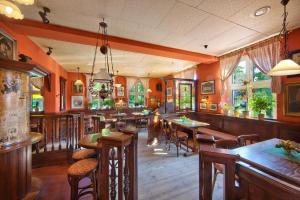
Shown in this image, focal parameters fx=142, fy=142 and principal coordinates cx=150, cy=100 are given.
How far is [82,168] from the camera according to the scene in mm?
1718

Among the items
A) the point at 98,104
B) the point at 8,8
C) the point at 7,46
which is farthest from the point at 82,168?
the point at 98,104

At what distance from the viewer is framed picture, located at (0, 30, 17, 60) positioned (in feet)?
8.06

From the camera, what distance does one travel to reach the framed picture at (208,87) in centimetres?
512

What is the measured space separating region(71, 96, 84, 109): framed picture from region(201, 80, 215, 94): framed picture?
20.0 feet

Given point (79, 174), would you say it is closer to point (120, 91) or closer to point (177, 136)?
point (177, 136)

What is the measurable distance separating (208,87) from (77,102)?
6436 mm

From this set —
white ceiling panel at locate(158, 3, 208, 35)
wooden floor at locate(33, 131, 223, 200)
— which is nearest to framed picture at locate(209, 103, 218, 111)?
wooden floor at locate(33, 131, 223, 200)

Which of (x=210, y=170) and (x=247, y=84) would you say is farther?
(x=247, y=84)

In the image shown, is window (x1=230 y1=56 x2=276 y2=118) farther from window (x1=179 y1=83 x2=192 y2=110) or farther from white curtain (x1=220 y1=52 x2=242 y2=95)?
window (x1=179 y1=83 x2=192 y2=110)

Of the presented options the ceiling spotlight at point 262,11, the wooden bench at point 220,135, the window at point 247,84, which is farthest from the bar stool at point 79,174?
the window at point 247,84

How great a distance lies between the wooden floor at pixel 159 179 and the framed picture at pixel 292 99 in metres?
2.14

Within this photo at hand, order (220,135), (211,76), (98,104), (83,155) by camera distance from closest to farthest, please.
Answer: (83,155), (220,135), (211,76), (98,104)

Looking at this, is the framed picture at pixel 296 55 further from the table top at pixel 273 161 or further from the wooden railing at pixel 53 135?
the wooden railing at pixel 53 135

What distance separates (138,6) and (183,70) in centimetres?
561
